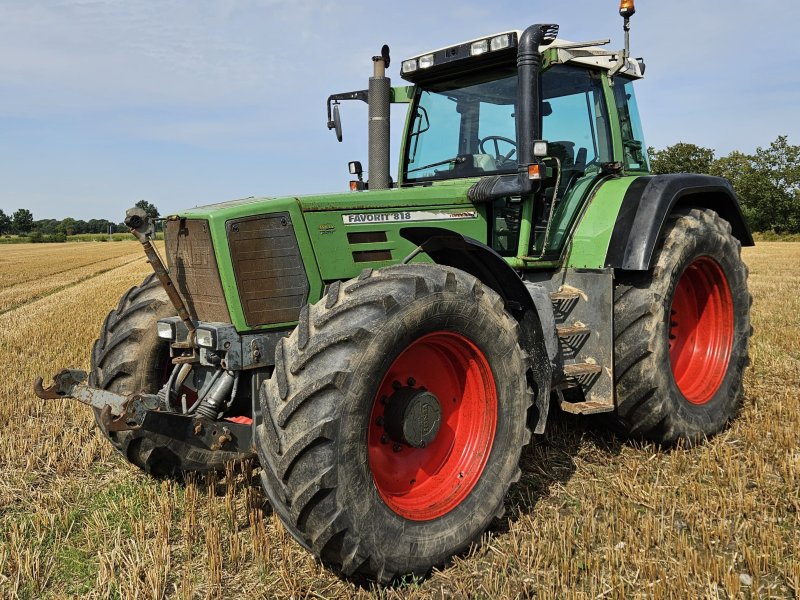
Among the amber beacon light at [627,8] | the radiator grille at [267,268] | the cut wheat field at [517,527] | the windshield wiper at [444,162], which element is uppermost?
the amber beacon light at [627,8]

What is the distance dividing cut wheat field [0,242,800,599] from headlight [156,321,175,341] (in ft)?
2.81

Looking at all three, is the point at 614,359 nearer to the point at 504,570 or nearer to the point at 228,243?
the point at 504,570

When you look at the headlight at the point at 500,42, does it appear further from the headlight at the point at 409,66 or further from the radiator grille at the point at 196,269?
the radiator grille at the point at 196,269

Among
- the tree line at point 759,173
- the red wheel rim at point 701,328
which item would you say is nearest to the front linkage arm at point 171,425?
the red wheel rim at point 701,328

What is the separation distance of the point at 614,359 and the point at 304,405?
2.24 metres

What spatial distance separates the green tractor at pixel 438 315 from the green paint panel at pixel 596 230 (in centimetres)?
1

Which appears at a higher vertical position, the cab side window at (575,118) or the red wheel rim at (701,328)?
the cab side window at (575,118)

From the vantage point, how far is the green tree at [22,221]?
86.9 meters

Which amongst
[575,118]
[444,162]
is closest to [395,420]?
[444,162]

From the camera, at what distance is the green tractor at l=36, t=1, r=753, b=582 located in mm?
2695

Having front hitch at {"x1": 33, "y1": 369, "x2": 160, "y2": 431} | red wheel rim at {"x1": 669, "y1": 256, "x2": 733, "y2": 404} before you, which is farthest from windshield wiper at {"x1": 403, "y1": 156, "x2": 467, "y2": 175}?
front hitch at {"x1": 33, "y1": 369, "x2": 160, "y2": 431}

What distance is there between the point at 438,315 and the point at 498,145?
74.2 inches

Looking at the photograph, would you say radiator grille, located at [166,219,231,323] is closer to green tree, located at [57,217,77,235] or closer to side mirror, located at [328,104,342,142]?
side mirror, located at [328,104,342,142]

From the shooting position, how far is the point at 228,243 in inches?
127
